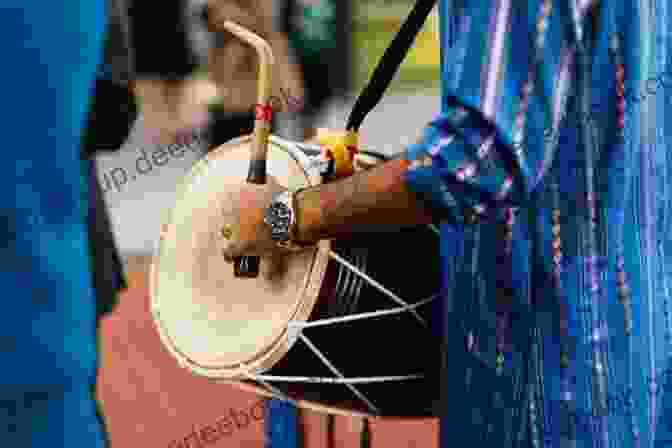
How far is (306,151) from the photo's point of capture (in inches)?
59.7

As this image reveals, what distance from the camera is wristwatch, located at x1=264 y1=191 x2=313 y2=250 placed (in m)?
1.33

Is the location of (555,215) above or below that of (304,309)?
above

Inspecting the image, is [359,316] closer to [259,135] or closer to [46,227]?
[259,135]

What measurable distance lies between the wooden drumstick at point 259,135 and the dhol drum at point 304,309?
4 centimetres

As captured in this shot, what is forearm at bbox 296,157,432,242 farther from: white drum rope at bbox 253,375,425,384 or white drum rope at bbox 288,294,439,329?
white drum rope at bbox 253,375,425,384

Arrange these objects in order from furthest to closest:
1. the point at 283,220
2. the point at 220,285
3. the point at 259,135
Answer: the point at 220,285 < the point at 259,135 < the point at 283,220

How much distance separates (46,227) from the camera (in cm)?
97

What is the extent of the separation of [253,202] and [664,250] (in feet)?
1.74

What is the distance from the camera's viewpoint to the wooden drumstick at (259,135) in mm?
1459

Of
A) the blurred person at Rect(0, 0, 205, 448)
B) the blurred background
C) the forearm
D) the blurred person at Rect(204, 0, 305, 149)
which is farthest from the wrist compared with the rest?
the blurred person at Rect(204, 0, 305, 149)

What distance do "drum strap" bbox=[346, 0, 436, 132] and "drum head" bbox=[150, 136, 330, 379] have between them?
11 centimetres

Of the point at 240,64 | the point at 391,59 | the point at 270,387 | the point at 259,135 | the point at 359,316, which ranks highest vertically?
the point at 240,64

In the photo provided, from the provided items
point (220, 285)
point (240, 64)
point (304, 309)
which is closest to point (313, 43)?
point (240, 64)

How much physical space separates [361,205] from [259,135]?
0.30 m
